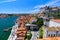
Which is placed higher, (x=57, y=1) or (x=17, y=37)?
(x=57, y=1)

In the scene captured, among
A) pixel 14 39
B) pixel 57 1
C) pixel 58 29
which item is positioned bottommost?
pixel 14 39

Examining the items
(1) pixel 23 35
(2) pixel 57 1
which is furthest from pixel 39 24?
(2) pixel 57 1

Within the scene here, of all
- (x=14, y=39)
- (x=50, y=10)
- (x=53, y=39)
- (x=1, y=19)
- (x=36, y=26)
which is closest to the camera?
(x=53, y=39)

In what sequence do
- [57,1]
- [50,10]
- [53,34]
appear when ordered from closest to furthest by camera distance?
[53,34]
[57,1]
[50,10]

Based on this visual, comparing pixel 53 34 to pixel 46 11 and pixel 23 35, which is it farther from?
pixel 46 11

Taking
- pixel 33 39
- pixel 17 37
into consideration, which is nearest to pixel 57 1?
pixel 33 39

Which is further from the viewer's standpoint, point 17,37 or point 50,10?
point 50,10

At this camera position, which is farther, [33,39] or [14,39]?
[14,39]

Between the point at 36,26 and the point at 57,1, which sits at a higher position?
the point at 57,1

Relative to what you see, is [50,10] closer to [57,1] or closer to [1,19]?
[1,19]
